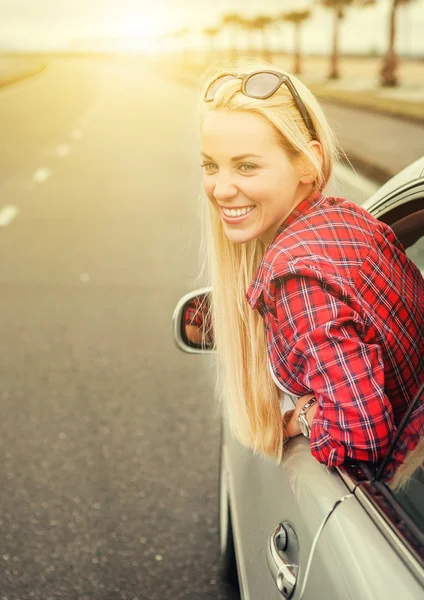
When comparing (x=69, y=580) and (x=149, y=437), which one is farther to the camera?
(x=149, y=437)

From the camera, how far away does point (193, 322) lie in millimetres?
2457

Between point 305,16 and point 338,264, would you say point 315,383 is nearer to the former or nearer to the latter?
point 338,264

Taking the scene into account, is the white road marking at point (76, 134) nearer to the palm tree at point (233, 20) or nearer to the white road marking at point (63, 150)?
the white road marking at point (63, 150)

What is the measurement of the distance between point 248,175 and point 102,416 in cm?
268

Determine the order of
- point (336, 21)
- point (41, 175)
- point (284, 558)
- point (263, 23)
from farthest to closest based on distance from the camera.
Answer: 1. point (263, 23)
2. point (336, 21)
3. point (41, 175)
4. point (284, 558)

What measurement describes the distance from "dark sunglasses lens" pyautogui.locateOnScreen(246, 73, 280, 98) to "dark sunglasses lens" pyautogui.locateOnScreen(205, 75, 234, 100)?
0.12 meters

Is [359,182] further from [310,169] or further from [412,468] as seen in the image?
[412,468]

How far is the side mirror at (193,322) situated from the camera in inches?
94.6

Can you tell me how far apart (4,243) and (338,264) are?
7519 millimetres

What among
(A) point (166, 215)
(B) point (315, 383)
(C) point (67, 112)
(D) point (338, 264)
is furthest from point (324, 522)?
(C) point (67, 112)

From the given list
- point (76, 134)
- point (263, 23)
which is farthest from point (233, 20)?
point (76, 134)

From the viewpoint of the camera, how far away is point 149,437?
14.1 feet

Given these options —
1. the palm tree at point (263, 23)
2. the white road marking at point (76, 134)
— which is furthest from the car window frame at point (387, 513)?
the palm tree at point (263, 23)

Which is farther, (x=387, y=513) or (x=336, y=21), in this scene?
(x=336, y=21)
